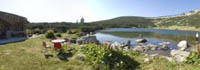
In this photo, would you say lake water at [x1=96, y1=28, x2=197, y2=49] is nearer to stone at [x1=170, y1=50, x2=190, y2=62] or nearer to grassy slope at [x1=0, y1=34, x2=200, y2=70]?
stone at [x1=170, y1=50, x2=190, y2=62]

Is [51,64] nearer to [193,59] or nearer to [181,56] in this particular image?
[193,59]

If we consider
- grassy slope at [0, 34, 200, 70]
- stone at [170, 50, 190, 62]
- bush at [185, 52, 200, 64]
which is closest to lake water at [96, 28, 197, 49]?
stone at [170, 50, 190, 62]

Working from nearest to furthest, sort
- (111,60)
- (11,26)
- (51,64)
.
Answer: (111,60) < (51,64) < (11,26)

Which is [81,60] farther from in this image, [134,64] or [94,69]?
[134,64]

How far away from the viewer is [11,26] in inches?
1080

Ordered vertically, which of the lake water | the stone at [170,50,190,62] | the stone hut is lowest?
the lake water

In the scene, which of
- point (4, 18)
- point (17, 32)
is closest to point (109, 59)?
point (4, 18)

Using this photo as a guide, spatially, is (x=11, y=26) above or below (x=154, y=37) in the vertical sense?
above

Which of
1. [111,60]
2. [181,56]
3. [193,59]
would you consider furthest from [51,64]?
[181,56]

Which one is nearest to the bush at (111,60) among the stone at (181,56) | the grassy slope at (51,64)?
the grassy slope at (51,64)

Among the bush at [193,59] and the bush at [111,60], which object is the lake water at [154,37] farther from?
the bush at [111,60]

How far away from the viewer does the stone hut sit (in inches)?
979

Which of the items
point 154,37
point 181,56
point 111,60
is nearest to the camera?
point 111,60

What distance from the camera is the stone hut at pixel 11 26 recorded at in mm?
24859
